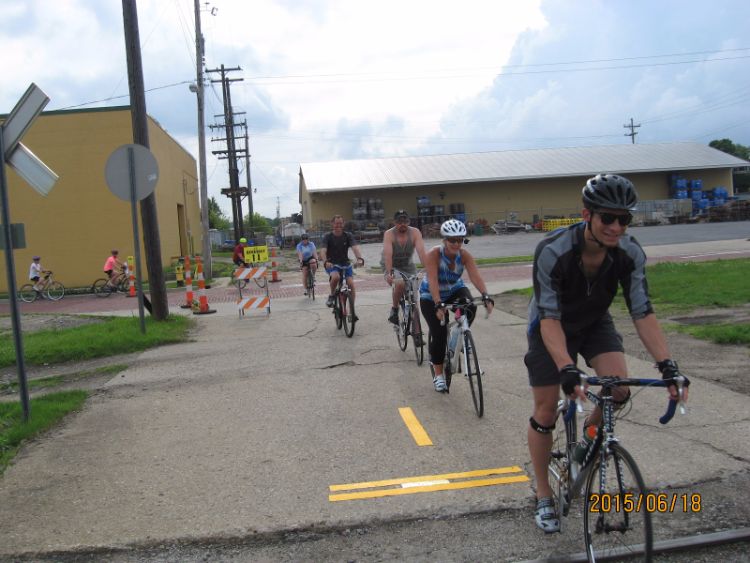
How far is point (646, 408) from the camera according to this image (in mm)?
6094

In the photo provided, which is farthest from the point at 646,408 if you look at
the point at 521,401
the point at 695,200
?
the point at 695,200

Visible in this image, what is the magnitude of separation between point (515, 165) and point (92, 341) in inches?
1888

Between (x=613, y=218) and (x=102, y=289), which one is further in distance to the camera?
(x=102, y=289)

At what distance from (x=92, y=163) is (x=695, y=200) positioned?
147 ft

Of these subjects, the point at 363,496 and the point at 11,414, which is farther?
the point at 11,414

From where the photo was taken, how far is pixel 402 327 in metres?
9.23

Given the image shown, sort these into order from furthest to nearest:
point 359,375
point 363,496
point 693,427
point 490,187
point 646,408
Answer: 1. point 490,187
2. point 359,375
3. point 646,408
4. point 693,427
5. point 363,496

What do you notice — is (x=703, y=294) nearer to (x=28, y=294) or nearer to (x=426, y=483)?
(x=426, y=483)

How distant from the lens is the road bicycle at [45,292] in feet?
79.5

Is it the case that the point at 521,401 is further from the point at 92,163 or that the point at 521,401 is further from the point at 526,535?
the point at 92,163

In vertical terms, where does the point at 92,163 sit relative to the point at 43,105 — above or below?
above

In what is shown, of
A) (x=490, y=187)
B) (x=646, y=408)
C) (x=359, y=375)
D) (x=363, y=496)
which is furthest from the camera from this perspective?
(x=490, y=187)

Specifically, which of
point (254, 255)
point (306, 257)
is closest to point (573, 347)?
point (306, 257)

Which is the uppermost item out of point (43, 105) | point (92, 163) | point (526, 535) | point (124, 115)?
point (124, 115)
